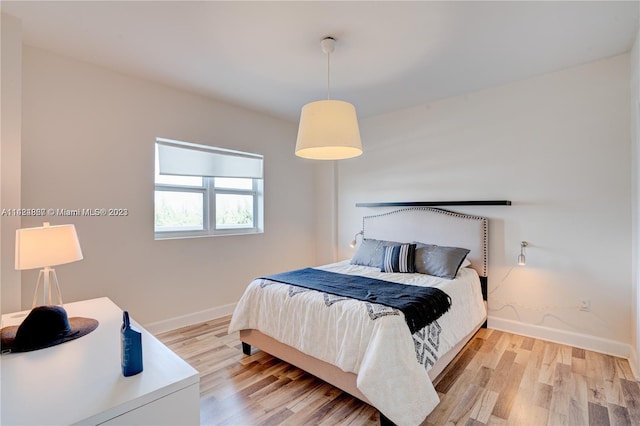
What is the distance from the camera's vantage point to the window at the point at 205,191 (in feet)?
10.8

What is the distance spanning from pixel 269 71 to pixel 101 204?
202 centimetres

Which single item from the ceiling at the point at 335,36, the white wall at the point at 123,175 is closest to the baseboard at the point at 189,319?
the white wall at the point at 123,175

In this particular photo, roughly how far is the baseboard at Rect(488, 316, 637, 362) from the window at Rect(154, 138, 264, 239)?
312cm

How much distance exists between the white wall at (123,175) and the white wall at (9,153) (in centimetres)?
41

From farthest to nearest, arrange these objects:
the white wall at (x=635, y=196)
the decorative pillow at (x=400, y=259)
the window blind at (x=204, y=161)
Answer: the window blind at (x=204, y=161) → the decorative pillow at (x=400, y=259) → the white wall at (x=635, y=196)

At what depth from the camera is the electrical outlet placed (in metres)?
2.76

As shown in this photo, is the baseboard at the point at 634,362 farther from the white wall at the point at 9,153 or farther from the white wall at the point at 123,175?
the white wall at the point at 9,153

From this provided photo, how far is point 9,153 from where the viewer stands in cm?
209

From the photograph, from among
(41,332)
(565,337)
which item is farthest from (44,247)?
(565,337)

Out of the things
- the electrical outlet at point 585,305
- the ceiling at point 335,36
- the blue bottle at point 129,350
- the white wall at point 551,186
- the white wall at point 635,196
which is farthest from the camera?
the electrical outlet at point 585,305

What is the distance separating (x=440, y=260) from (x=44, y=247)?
3.06 meters

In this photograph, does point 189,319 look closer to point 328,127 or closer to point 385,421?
point 385,421

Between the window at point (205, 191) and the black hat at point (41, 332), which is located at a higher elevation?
the window at point (205, 191)

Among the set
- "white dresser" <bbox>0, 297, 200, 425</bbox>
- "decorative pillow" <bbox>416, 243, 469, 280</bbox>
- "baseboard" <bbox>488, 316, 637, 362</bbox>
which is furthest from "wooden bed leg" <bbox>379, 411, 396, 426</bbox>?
"baseboard" <bbox>488, 316, 637, 362</bbox>
